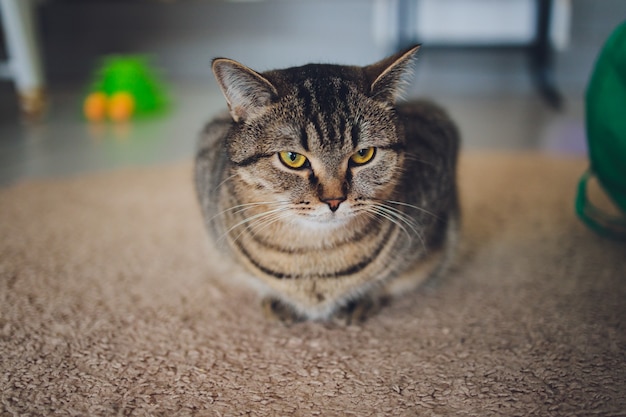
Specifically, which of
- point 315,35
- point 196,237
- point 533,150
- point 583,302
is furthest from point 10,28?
point 583,302

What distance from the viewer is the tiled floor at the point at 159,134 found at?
6.81ft

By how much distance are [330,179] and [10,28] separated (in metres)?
2.15

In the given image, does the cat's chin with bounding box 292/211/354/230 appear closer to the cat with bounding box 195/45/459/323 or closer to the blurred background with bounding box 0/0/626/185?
the cat with bounding box 195/45/459/323

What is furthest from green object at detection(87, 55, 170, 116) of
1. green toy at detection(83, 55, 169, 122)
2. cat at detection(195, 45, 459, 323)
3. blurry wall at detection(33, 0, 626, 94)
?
cat at detection(195, 45, 459, 323)

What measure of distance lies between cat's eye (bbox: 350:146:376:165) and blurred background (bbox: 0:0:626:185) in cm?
173

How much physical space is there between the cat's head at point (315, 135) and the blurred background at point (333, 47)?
1.67 metres

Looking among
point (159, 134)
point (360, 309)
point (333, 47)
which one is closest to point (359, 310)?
point (360, 309)

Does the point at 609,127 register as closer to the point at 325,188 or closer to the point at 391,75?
the point at 391,75

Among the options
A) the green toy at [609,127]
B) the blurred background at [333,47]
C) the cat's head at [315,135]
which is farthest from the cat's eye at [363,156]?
the blurred background at [333,47]

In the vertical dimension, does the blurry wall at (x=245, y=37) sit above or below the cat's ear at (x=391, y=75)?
below

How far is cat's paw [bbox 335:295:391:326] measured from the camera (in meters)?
1.07

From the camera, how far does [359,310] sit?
1.08 metres

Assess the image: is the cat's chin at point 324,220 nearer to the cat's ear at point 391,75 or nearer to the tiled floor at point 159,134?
the cat's ear at point 391,75

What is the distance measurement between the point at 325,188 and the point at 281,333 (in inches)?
12.5
